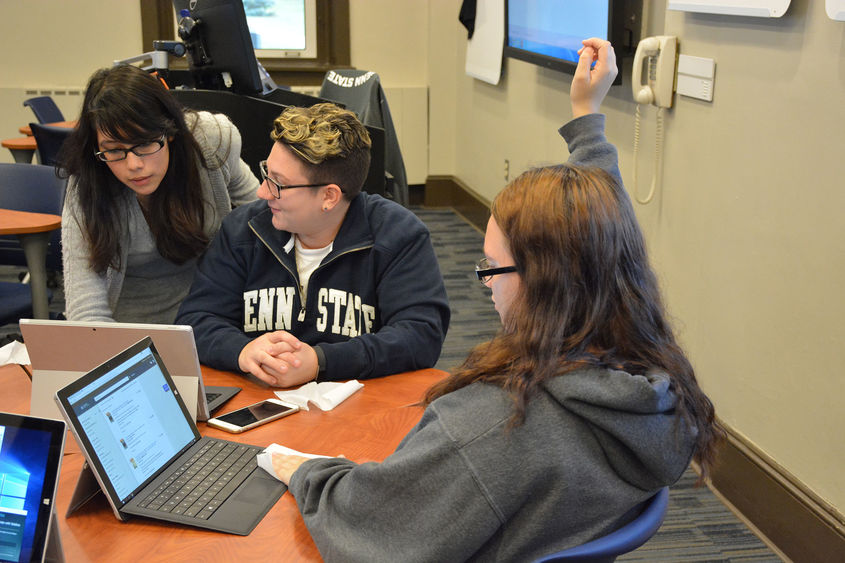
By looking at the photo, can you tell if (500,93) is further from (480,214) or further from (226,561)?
(226,561)

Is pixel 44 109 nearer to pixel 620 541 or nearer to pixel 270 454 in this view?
pixel 270 454

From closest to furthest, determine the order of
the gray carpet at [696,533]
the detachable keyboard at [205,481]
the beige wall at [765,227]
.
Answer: the detachable keyboard at [205,481] < the beige wall at [765,227] < the gray carpet at [696,533]

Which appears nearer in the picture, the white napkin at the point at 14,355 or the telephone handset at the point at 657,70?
the white napkin at the point at 14,355

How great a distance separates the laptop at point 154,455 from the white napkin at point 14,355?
0.62 metres

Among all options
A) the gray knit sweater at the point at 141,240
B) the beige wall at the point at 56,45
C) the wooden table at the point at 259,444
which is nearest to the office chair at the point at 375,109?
the gray knit sweater at the point at 141,240

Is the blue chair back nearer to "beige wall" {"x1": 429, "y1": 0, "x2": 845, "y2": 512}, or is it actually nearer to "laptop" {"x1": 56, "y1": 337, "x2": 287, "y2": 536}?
"laptop" {"x1": 56, "y1": 337, "x2": 287, "y2": 536}

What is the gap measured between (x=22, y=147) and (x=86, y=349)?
3.62 meters

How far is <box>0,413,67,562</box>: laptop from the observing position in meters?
1.04

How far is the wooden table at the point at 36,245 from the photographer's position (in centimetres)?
284

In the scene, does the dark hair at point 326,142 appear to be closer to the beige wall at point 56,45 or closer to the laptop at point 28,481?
the laptop at point 28,481

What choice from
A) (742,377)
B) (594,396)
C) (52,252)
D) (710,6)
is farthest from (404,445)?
(52,252)

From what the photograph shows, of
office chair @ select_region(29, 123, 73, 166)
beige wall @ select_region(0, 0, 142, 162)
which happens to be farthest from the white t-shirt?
beige wall @ select_region(0, 0, 142, 162)

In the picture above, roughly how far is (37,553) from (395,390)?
779 mm

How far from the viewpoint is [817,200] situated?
206cm
